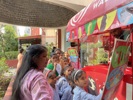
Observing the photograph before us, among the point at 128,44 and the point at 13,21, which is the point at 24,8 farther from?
the point at 128,44

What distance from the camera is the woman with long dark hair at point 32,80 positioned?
155cm

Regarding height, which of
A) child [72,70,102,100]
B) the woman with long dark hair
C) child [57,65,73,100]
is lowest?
child [57,65,73,100]

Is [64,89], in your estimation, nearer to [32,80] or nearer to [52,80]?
[52,80]

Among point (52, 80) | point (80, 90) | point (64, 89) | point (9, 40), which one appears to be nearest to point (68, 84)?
point (64, 89)

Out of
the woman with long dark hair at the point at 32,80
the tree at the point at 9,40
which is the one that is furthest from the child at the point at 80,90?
the tree at the point at 9,40

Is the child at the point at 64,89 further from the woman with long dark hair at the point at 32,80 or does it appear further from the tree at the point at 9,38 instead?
the tree at the point at 9,38

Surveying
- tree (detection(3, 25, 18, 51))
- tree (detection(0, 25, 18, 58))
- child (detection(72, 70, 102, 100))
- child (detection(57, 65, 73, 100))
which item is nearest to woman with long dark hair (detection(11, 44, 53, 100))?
child (detection(72, 70, 102, 100))

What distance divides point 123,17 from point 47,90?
923 mm

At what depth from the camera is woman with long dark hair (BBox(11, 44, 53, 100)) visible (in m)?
1.55

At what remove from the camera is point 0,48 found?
24047mm

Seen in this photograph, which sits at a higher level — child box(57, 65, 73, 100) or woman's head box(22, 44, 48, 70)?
woman's head box(22, 44, 48, 70)

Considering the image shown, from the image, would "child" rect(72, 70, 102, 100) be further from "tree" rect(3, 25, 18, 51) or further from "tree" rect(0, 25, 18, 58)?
"tree" rect(3, 25, 18, 51)

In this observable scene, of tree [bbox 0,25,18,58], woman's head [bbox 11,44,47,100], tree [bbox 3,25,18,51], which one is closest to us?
woman's head [bbox 11,44,47,100]

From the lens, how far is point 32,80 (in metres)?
1.59
